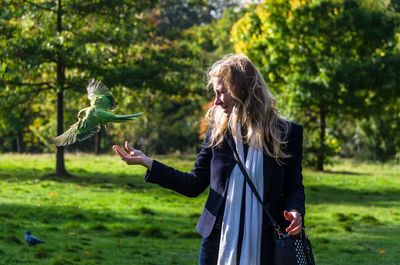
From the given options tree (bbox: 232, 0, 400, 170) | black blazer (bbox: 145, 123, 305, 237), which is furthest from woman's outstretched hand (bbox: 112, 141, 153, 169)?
tree (bbox: 232, 0, 400, 170)

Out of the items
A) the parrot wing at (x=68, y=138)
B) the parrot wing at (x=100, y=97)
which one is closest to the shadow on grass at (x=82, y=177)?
the parrot wing at (x=100, y=97)

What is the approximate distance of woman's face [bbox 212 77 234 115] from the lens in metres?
5.20

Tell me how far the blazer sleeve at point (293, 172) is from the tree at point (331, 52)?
26865 mm

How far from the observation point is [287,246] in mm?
4980

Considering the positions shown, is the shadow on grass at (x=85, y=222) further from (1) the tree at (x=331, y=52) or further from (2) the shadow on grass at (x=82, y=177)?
(1) the tree at (x=331, y=52)

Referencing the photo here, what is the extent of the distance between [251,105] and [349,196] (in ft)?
65.1

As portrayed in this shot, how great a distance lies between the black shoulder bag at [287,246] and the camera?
497cm

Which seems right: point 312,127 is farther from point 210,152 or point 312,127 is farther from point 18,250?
point 210,152

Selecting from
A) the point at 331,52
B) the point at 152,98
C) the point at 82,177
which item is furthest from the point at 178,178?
the point at 152,98

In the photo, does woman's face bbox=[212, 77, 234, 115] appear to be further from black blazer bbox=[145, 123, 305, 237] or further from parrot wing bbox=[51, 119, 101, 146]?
parrot wing bbox=[51, 119, 101, 146]

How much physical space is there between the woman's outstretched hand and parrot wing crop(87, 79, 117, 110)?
18.5 inches

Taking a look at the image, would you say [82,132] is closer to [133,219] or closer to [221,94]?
[221,94]

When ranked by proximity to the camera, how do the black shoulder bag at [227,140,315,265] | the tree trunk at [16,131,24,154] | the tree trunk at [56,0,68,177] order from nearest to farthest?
the black shoulder bag at [227,140,315,265]
the tree trunk at [56,0,68,177]
the tree trunk at [16,131,24,154]

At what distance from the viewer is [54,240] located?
13828 mm
